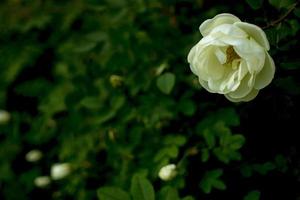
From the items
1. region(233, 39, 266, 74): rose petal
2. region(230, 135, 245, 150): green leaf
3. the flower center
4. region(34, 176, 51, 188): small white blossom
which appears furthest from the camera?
region(34, 176, 51, 188): small white blossom

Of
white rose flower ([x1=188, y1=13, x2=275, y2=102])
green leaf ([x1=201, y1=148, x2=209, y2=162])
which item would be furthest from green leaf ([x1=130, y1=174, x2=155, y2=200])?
white rose flower ([x1=188, y1=13, x2=275, y2=102])

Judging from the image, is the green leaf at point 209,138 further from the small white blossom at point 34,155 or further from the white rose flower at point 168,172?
the small white blossom at point 34,155

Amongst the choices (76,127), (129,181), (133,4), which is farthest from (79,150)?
(133,4)

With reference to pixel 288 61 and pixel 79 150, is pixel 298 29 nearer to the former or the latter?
pixel 288 61

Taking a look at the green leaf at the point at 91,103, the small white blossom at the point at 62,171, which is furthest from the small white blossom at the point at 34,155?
the green leaf at the point at 91,103

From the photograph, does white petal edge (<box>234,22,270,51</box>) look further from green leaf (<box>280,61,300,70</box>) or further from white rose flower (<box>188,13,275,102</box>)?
green leaf (<box>280,61,300,70</box>)
